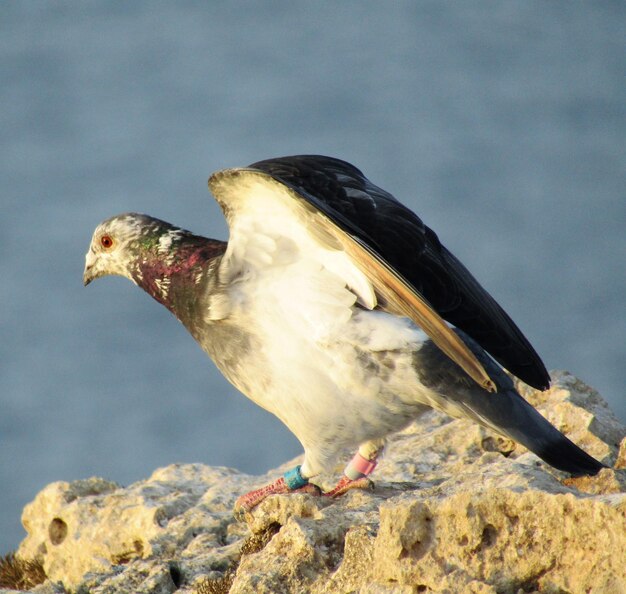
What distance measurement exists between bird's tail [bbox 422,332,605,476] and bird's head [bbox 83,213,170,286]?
2393mm

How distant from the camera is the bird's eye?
868 cm

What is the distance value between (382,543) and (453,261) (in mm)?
2696

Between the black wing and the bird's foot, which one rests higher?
the black wing

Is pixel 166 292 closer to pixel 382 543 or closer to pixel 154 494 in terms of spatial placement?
pixel 154 494

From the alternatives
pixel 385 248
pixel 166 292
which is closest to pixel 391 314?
pixel 385 248

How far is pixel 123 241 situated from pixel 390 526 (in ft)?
12.7

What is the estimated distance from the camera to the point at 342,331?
711 cm

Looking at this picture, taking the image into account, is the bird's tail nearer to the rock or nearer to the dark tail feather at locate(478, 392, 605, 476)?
the dark tail feather at locate(478, 392, 605, 476)

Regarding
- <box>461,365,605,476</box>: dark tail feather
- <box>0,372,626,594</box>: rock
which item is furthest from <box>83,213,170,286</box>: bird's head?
<box>461,365,605,476</box>: dark tail feather

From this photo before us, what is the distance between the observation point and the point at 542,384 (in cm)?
733

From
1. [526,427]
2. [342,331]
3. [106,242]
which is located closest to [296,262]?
[342,331]

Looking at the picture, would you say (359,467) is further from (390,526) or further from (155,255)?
(390,526)

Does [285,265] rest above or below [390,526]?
above

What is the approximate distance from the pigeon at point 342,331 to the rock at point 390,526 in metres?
0.37
